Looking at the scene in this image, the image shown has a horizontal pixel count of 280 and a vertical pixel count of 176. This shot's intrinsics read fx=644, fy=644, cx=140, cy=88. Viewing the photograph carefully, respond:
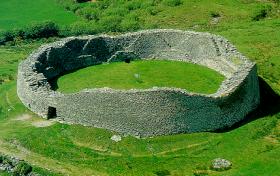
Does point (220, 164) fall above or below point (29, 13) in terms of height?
above

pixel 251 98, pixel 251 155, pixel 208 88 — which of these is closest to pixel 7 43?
pixel 208 88

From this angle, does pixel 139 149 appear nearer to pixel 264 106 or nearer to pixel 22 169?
pixel 22 169

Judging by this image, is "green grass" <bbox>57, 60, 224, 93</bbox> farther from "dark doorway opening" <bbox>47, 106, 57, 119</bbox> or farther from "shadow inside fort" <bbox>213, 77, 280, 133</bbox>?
"dark doorway opening" <bbox>47, 106, 57, 119</bbox>

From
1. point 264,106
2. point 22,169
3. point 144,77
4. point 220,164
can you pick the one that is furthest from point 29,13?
point 220,164

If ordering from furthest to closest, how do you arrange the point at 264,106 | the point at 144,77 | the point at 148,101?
the point at 144,77
the point at 264,106
the point at 148,101

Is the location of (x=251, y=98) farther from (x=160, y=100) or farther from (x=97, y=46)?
(x=97, y=46)

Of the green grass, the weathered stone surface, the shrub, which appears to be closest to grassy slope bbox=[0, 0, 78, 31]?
the green grass
